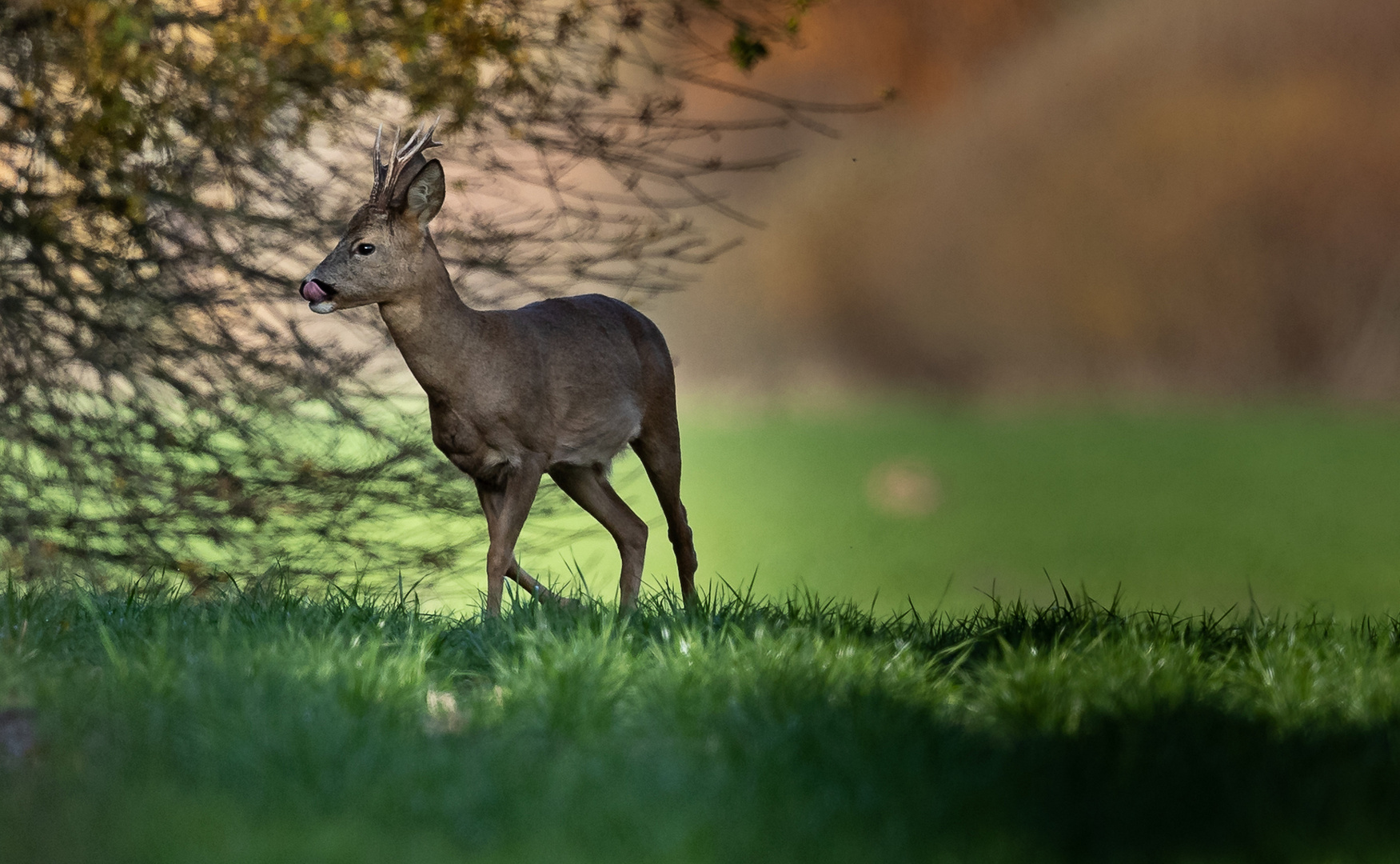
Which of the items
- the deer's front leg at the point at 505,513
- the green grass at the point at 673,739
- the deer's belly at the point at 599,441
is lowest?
the green grass at the point at 673,739

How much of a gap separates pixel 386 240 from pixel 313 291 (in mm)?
319

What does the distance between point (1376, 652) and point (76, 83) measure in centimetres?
551

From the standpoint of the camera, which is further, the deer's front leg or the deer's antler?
the deer's front leg

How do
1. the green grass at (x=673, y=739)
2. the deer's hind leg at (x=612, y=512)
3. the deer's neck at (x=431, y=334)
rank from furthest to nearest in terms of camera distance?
the deer's hind leg at (x=612, y=512) → the deer's neck at (x=431, y=334) → the green grass at (x=673, y=739)

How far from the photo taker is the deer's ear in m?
4.75

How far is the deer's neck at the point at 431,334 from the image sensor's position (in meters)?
4.91

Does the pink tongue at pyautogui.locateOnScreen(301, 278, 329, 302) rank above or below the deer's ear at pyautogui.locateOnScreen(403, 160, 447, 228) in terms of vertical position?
below

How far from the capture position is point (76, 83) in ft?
20.4

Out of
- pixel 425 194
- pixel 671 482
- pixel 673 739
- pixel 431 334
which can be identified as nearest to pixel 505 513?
pixel 431 334

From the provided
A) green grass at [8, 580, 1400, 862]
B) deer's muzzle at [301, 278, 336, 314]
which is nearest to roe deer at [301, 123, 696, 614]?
deer's muzzle at [301, 278, 336, 314]

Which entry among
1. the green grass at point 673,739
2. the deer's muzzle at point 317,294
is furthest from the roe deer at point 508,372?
the green grass at point 673,739

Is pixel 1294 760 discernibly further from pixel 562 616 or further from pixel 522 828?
pixel 562 616

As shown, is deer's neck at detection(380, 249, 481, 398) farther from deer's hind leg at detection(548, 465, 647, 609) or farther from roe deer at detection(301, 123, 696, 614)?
deer's hind leg at detection(548, 465, 647, 609)

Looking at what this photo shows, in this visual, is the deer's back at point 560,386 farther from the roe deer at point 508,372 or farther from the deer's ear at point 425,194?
the deer's ear at point 425,194
